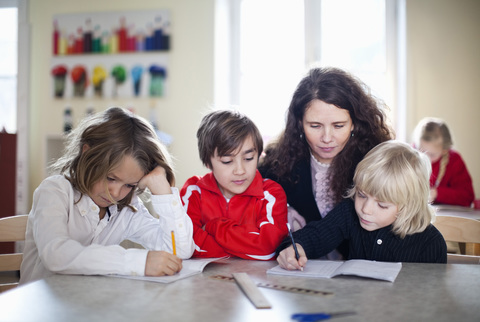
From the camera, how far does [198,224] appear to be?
5.37 ft

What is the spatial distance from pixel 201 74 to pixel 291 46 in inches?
35.3

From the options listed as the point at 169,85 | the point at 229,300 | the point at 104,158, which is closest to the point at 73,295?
the point at 229,300

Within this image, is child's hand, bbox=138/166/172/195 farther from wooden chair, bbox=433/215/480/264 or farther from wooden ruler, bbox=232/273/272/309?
wooden chair, bbox=433/215/480/264

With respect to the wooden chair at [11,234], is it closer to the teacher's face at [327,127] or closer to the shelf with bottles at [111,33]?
the teacher's face at [327,127]

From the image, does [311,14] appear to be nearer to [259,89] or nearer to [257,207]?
[259,89]

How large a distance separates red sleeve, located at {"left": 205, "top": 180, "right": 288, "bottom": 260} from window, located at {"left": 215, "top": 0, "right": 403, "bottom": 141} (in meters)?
2.53

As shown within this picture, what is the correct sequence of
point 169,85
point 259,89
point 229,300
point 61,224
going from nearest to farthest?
1. point 229,300
2. point 61,224
3. point 169,85
4. point 259,89

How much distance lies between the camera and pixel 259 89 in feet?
14.6

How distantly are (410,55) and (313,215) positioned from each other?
104 inches

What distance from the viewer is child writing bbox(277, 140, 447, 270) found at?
55.7 inches

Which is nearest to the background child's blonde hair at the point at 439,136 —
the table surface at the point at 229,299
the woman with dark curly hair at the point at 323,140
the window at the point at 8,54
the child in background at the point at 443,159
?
the child in background at the point at 443,159

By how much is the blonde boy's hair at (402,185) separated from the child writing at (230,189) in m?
0.33

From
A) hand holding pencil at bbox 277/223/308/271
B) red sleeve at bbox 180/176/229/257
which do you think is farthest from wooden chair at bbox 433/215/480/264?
red sleeve at bbox 180/176/229/257

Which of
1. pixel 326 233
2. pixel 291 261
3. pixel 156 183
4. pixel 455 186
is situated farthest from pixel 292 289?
pixel 455 186
